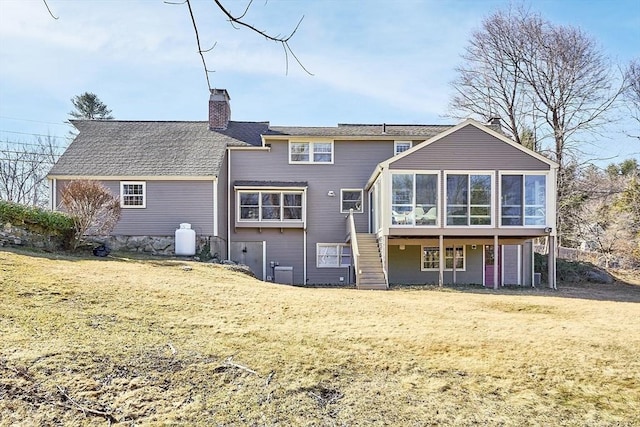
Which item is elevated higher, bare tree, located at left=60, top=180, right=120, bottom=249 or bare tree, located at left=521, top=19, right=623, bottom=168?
bare tree, located at left=521, top=19, right=623, bottom=168

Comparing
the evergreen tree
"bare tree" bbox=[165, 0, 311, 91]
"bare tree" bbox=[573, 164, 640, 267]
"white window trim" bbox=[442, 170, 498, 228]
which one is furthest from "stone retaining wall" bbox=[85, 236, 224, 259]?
the evergreen tree

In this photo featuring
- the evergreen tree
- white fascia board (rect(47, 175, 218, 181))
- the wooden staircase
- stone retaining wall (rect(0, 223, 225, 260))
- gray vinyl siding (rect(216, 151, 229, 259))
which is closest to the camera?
the wooden staircase

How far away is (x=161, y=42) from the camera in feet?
10.6

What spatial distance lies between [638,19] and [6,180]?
3975 cm

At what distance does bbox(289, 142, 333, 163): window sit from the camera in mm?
21953

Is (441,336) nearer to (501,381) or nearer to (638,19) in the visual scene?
(501,381)

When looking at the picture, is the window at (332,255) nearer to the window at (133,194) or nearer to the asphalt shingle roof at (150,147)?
the asphalt shingle roof at (150,147)

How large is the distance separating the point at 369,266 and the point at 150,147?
10.8 m

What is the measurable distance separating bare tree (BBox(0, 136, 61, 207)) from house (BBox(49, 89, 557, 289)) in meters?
17.3

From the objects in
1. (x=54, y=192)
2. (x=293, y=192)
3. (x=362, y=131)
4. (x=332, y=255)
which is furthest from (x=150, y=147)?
(x=362, y=131)

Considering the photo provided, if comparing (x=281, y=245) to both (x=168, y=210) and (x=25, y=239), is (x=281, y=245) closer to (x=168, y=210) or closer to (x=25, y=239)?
(x=168, y=210)

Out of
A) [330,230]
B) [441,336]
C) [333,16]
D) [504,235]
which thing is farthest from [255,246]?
[333,16]

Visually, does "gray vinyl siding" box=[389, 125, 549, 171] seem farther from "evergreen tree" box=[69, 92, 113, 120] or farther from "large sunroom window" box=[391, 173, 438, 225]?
"evergreen tree" box=[69, 92, 113, 120]

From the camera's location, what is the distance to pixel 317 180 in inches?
861
